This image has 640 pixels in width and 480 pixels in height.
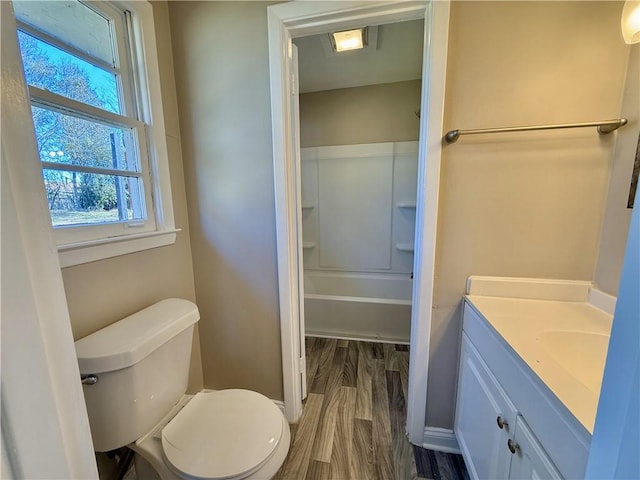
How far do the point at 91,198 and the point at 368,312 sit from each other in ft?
6.61

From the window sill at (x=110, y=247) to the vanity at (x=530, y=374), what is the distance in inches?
56.2

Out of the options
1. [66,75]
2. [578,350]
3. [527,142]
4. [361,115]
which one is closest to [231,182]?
[66,75]

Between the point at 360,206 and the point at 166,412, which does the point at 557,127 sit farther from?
the point at 166,412

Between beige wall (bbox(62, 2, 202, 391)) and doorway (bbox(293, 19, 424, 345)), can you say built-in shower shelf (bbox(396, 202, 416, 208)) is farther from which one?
beige wall (bbox(62, 2, 202, 391))

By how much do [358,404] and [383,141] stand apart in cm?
222

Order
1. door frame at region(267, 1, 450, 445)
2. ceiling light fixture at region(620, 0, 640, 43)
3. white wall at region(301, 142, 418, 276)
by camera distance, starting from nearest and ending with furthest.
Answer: ceiling light fixture at region(620, 0, 640, 43), door frame at region(267, 1, 450, 445), white wall at region(301, 142, 418, 276)

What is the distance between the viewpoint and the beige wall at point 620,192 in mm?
913

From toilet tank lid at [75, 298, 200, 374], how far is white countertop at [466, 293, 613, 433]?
1.17m

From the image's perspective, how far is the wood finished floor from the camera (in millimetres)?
1241

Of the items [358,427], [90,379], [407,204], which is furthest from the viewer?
[407,204]

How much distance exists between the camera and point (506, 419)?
2.70 feet

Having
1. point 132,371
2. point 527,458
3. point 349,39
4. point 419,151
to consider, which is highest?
point 349,39

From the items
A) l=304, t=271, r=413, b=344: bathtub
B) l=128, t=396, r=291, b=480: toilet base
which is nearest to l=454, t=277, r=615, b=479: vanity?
l=128, t=396, r=291, b=480: toilet base

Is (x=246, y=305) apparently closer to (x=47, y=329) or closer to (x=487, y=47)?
(x=47, y=329)
